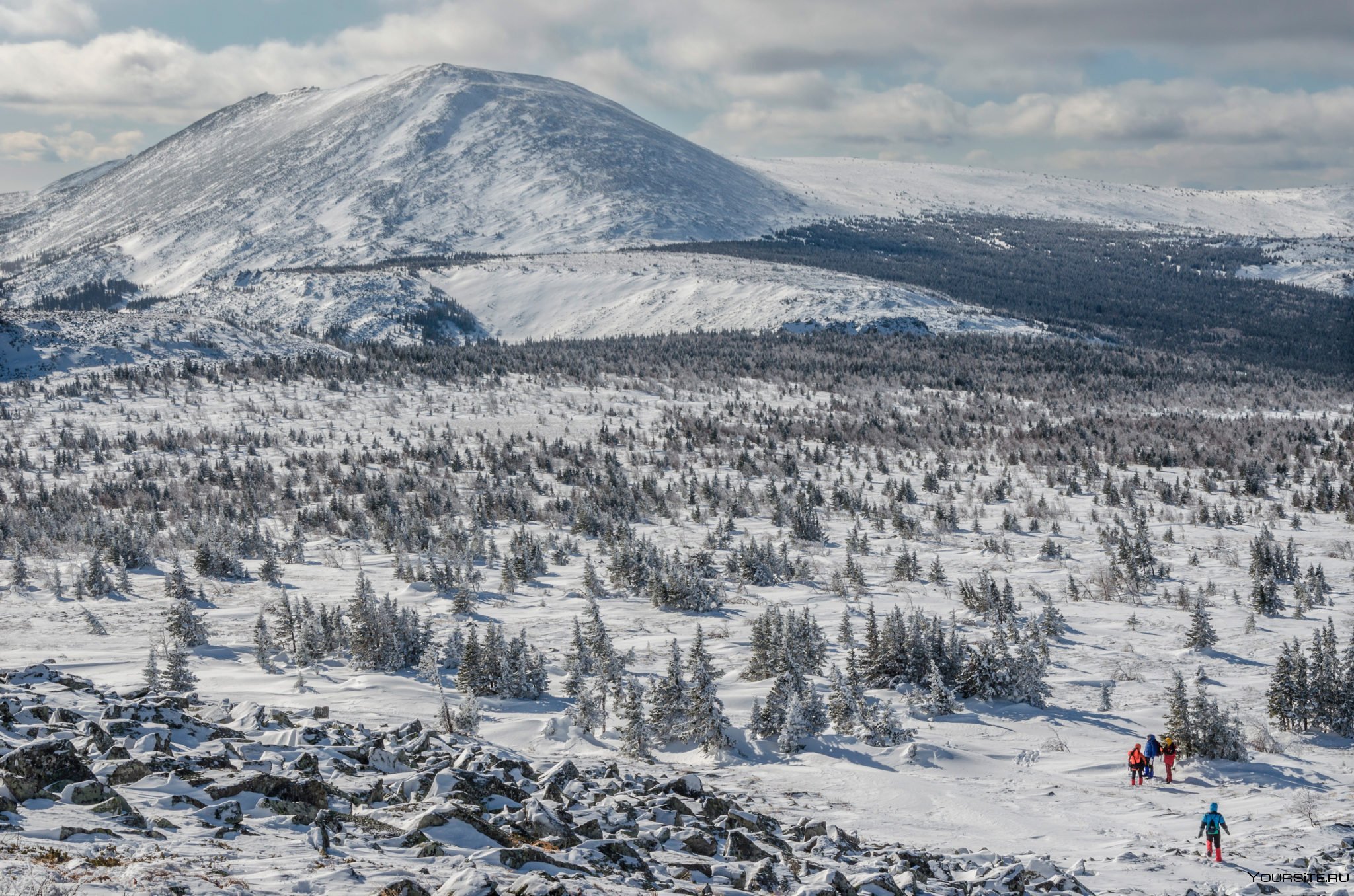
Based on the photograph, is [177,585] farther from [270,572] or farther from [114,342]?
[114,342]

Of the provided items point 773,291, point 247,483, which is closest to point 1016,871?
point 247,483

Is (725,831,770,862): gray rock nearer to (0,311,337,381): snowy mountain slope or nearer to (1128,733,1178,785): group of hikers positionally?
(1128,733,1178,785): group of hikers

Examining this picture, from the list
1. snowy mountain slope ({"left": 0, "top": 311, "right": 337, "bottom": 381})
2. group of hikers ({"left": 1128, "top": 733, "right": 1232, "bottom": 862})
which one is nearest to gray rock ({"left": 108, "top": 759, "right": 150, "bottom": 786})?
group of hikers ({"left": 1128, "top": 733, "right": 1232, "bottom": 862})

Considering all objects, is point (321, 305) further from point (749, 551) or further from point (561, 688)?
point (561, 688)

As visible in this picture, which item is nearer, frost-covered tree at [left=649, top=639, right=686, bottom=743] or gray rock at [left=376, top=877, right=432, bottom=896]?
gray rock at [left=376, top=877, right=432, bottom=896]

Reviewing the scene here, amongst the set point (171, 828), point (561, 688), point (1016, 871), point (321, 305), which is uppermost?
point (321, 305)

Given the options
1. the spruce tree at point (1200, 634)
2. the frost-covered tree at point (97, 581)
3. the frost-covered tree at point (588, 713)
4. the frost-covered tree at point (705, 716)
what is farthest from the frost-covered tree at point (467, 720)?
the spruce tree at point (1200, 634)
